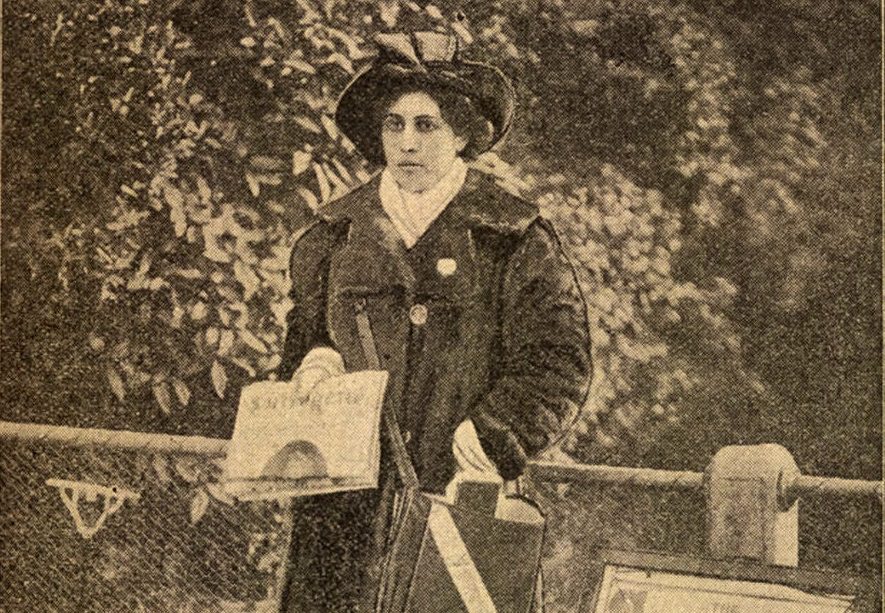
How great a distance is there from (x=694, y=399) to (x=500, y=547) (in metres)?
0.44

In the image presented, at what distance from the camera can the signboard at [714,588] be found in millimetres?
2217

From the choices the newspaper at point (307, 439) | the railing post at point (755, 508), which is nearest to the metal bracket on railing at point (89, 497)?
the newspaper at point (307, 439)

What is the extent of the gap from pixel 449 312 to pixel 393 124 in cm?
38

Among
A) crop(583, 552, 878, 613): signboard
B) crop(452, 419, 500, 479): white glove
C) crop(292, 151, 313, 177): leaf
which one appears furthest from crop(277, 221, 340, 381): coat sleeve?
crop(583, 552, 878, 613): signboard

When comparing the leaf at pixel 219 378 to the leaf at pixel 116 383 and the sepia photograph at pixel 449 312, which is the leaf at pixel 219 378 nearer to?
the sepia photograph at pixel 449 312

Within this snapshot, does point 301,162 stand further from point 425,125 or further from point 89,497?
point 89,497

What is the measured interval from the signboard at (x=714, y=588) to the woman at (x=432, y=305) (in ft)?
0.87

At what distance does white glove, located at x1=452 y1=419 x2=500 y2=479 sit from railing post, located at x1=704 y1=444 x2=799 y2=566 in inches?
15.8

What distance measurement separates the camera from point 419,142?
96.4 inches

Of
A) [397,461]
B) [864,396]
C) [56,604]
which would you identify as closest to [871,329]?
[864,396]

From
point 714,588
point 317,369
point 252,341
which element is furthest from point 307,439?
point 714,588

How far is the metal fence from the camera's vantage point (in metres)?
2.37

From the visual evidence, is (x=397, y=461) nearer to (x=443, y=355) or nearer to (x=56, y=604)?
(x=443, y=355)

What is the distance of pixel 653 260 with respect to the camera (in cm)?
239
